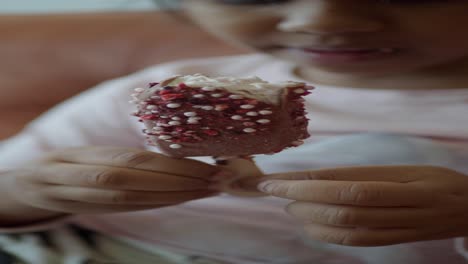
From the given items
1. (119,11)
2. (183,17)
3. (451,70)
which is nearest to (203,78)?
(451,70)

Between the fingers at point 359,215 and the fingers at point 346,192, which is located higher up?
the fingers at point 346,192

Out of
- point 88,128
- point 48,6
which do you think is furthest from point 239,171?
point 48,6

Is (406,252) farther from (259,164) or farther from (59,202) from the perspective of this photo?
(59,202)

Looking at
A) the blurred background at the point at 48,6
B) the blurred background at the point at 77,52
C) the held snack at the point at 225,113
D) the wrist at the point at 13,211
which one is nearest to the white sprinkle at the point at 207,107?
the held snack at the point at 225,113

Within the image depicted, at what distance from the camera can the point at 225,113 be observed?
0.38m

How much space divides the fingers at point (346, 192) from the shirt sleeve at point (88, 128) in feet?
0.94

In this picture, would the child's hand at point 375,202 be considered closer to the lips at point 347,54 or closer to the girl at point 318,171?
the girl at point 318,171

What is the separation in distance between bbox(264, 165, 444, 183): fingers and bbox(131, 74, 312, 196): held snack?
0.03m

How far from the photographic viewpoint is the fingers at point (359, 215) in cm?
40

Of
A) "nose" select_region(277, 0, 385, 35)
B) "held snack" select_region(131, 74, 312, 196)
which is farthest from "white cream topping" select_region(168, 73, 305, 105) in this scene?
"nose" select_region(277, 0, 385, 35)

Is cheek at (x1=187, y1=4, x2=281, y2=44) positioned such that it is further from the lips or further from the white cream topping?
the white cream topping

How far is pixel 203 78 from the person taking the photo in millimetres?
381

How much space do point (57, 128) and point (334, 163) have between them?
363 millimetres

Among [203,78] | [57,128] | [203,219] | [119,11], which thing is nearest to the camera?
[203,78]
